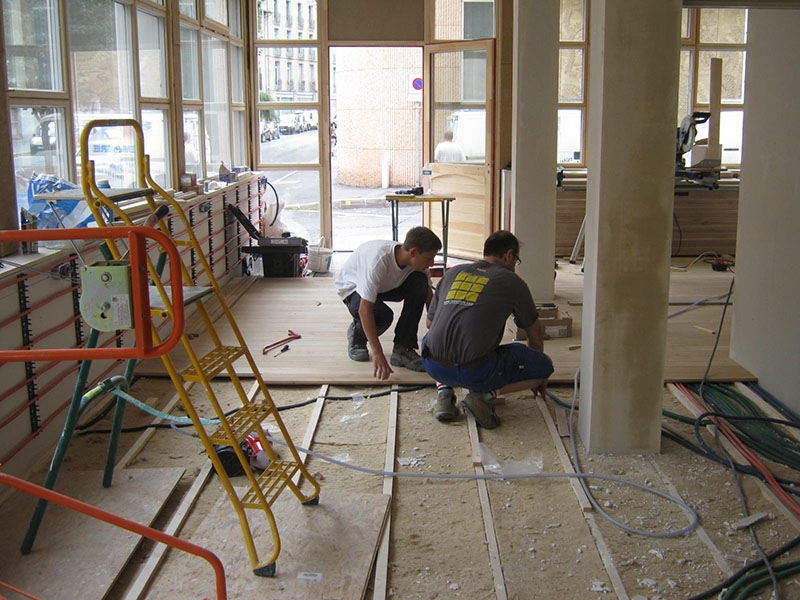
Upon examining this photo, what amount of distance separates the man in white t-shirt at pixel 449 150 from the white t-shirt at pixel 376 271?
4460 mm

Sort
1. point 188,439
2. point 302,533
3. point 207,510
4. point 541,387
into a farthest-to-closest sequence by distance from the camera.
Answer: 1. point 541,387
2. point 188,439
3. point 207,510
4. point 302,533

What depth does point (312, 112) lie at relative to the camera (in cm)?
975

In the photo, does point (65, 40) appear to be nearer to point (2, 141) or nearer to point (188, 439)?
point (2, 141)

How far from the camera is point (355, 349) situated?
216 inches

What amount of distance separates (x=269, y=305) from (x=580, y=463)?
3.69m

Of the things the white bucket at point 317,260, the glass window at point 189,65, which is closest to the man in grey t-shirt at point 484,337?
the glass window at point 189,65

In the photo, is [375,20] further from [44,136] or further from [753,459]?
[753,459]

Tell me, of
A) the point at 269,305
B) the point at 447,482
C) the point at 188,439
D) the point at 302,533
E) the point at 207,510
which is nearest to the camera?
the point at 302,533

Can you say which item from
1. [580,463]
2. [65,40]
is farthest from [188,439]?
[65,40]

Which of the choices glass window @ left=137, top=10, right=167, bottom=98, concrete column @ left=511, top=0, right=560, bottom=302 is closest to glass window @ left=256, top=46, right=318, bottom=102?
glass window @ left=137, top=10, right=167, bottom=98

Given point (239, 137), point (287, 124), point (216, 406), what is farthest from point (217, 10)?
point (216, 406)

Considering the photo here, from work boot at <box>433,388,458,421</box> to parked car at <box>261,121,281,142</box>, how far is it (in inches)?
236

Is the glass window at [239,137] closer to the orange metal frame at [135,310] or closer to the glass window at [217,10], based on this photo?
the glass window at [217,10]

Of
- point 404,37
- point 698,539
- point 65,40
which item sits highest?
point 404,37
